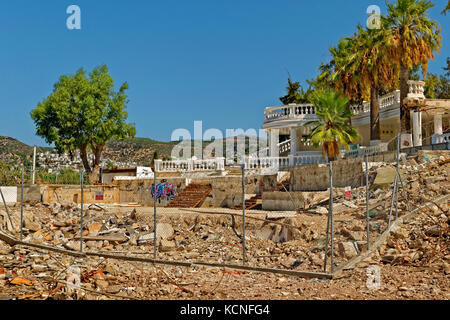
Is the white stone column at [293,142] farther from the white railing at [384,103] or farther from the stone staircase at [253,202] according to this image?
the stone staircase at [253,202]

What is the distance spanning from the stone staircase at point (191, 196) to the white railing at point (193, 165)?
6.42 feet

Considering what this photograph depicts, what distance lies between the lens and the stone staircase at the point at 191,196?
2420cm

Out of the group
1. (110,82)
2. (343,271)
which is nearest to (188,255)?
(343,271)

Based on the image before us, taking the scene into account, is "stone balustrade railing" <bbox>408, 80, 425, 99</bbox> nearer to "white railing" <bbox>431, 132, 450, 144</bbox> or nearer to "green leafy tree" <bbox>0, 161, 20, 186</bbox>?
"white railing" <bbox>431, 132, 450, 144</bbox>

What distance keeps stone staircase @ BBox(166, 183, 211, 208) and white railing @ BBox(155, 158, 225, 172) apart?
1.96 meters

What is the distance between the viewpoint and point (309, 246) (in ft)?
41.1

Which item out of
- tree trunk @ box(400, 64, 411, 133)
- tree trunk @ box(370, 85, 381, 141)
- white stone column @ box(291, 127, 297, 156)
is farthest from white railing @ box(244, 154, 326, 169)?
tree trunk @ box(400, 64, 411, 133)

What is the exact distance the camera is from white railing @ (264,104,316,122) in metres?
28.8

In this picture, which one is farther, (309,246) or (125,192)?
(125,192)

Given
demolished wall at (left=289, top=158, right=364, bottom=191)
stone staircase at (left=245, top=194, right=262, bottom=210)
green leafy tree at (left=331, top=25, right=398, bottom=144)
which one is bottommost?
stone staircase at (left=245, top=194, right=262, bottom=210)

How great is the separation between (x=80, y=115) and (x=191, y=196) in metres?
15.7
